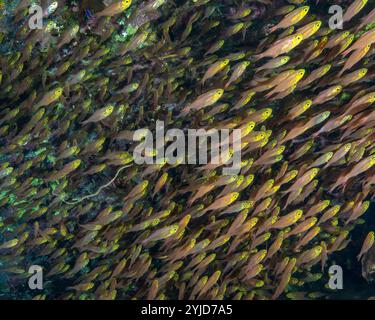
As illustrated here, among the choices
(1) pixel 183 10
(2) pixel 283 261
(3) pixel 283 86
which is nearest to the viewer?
(3) pixel 283 86

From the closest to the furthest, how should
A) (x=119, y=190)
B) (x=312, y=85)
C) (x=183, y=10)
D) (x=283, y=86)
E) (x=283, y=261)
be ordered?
(x=283, y=86) < (x=283, y=261) < (x=312, y=85) < (x=119, y=190) < (x=183, y=10)

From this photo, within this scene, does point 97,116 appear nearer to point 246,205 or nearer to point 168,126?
point 168,126

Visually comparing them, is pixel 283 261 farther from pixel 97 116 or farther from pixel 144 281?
pixel 97 116

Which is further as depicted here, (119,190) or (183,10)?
(183,10)

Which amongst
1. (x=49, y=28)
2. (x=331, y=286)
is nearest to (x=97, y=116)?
(x=49, y=28)
